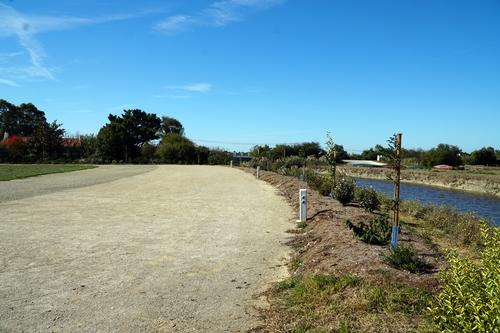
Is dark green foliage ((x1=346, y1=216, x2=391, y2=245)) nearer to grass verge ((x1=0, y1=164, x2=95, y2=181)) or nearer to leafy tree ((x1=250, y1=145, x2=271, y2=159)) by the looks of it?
grass verge ((x1=0, y1=164, x2=95, y2=181))

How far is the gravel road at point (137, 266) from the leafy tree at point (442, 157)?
6735 cm

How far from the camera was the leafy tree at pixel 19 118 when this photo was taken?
110938 millimetres

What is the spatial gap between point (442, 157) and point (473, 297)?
259 ft

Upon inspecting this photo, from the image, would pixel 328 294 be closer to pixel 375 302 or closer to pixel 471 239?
pixel 375 302

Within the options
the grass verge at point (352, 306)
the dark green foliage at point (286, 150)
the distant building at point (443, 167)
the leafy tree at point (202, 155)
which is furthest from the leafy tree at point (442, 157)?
the grass verge at point (352, 306)

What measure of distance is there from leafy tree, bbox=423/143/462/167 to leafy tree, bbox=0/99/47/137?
87.6m

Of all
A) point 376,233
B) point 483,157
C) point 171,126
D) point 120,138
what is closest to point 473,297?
point 376,233

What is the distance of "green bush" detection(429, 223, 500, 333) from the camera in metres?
3.13

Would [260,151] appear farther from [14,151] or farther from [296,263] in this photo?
[296,263]

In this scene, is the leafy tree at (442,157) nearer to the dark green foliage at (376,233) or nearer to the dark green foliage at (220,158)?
the dark green foliage at (220,158)

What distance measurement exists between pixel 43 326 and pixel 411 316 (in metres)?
4.25

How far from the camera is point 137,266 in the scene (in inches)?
324

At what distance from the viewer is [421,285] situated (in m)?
5.77

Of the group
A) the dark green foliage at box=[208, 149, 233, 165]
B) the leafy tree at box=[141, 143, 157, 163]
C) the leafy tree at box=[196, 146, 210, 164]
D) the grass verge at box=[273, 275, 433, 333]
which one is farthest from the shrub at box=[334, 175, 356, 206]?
the leafy tree at box=[141, 143, 157, 163]
